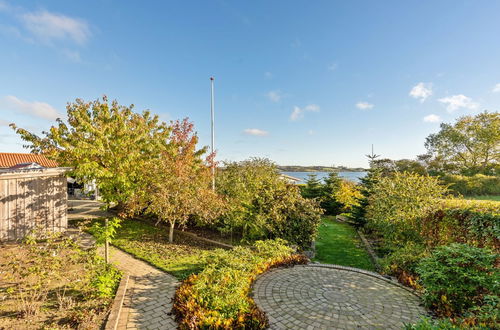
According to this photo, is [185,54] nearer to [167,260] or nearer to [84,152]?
[84,152]

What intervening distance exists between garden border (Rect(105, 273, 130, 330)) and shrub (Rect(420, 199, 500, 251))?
9735mm

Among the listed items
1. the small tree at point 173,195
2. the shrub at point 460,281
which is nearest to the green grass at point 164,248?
the small tree at point 173,195

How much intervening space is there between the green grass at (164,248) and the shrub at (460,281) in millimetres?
6240

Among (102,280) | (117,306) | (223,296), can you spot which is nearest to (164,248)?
(102,280)

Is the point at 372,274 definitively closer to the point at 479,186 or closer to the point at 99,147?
the point at 99,147

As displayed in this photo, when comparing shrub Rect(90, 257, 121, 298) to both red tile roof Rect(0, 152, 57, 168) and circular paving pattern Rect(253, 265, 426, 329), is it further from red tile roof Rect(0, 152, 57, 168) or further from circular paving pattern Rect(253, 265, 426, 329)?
red tile roof Rect(0, 152, 57, 168)

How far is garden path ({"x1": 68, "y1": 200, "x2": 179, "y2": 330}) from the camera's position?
472cm

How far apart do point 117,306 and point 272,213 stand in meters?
6.23

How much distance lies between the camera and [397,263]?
7566 mm

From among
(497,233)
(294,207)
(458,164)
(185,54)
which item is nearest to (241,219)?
(294,207)

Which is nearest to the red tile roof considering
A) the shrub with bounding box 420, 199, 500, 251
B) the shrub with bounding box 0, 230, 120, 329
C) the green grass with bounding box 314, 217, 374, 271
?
the shrub with bounding box 0, 230, 120, 329

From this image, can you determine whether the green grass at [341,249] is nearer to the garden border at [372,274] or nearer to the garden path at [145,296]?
the garden border at [372,274]

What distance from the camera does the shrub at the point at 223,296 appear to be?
14.5 feet

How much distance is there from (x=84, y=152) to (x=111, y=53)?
5.34 m
